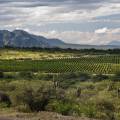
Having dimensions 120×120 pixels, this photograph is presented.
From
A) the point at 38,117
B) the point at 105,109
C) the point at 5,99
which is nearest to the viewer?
the point at 38,117

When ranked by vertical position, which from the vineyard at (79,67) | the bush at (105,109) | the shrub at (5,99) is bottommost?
the vineyard at (79,67)

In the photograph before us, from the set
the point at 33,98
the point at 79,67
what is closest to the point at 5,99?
the point at 33,98

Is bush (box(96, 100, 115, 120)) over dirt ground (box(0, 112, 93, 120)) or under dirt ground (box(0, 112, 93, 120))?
under

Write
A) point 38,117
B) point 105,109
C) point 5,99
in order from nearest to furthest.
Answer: point 38,117
point 105,109
point 5,99

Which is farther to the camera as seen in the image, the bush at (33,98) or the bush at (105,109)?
the bush at (33,98)

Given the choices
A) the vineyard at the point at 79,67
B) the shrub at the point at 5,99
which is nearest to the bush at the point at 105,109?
the shrub at the point at 5,99

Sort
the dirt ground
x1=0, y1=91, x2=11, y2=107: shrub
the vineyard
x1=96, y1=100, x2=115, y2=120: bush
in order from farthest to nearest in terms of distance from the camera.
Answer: the vineyard < x1=0, y1=91, x2=11, y2=107: shrub < x1=96, y1=100, x2=115, y2=120: bush < the dirt ground

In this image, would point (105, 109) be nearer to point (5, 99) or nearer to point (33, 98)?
point (33, 98)

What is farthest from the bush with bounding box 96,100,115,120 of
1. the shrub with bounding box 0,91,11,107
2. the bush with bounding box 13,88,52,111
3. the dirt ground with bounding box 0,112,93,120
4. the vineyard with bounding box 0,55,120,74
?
the vineyard with bounding box 0,55,120,74

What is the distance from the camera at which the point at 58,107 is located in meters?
26.6

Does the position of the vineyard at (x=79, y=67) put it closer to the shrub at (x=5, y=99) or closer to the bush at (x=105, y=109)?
the shrub at (x=5, y=99)

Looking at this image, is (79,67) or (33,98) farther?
(79,67)

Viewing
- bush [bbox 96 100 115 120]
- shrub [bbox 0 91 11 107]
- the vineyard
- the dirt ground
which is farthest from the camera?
the vineyard

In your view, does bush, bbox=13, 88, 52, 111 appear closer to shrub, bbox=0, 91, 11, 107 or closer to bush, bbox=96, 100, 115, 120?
shrub, bbox=0, 91, 11, 107
